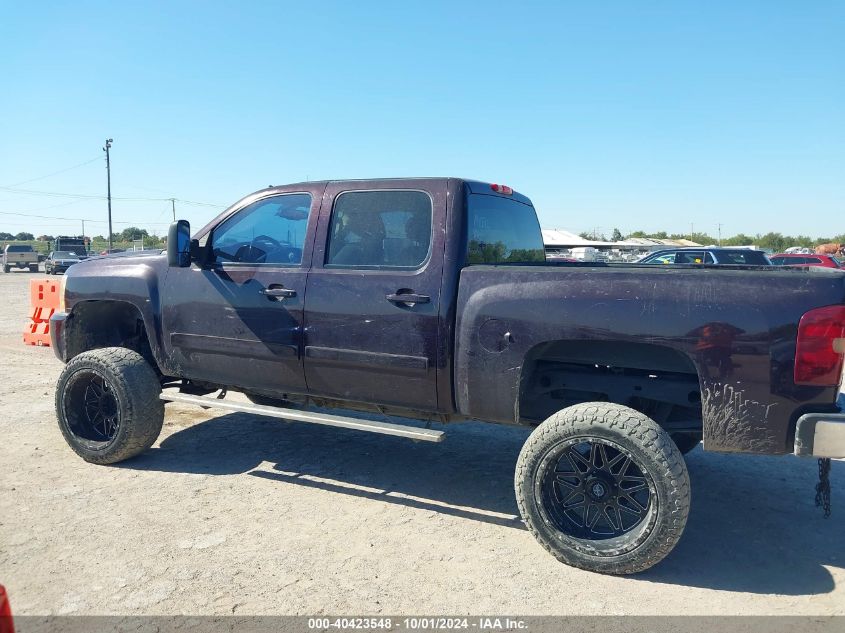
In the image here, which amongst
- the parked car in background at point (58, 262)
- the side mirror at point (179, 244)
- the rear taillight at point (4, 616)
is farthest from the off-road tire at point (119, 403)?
the parked car in background at point (58, 262)

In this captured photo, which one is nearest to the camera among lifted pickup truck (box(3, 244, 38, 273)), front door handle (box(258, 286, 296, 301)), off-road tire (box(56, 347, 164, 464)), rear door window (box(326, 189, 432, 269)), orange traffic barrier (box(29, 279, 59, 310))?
rear door window (box(326, 189, 432, 269))

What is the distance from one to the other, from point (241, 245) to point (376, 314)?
4.22 feet

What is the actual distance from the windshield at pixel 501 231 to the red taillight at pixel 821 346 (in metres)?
1.76

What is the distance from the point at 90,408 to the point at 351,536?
2560 millimetres

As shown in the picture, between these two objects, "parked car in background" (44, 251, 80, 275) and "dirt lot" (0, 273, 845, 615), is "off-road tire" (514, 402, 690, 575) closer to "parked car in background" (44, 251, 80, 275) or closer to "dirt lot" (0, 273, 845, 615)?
"dirt lot" (0, 273, 845, 615)

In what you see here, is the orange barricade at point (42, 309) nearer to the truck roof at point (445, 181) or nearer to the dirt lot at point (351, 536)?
the dirt lot at point (351, 536)

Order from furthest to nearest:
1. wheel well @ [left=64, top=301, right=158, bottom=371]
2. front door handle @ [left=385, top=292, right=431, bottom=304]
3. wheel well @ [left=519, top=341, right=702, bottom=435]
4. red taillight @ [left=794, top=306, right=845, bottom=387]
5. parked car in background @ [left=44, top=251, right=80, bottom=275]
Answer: parked car in background @ [left=44, top=251, right=80, bottom=275] < wheel well @ [left=64, top=301, right=158, bottom=371] < front door handle @ [left=385, top=292, right=431, bottom=304] < wheel well @ [left=519, top=341, right=702, bottom=435] < red taillight @ [left=794, top=306, right=845, bottom=387]

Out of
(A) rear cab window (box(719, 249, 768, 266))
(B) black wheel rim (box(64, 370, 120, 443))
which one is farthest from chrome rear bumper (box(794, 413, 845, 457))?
(A) rear cab window (box(719, 249, 768, 266))

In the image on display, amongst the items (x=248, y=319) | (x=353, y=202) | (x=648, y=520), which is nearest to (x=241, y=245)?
(x=248, y=319)

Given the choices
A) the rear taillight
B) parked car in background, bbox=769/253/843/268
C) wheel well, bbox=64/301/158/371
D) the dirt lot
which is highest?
parked car in background, bbox=769/253/843/268

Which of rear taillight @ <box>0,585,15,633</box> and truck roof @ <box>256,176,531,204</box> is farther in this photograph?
truck roof @ <box>256,176,531,204</box>

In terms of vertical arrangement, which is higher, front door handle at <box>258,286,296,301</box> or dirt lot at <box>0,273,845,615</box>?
front door handle at <box>258,286,296,301</box>

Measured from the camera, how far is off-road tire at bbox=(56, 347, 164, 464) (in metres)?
4.59

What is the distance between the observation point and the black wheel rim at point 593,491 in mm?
3297
